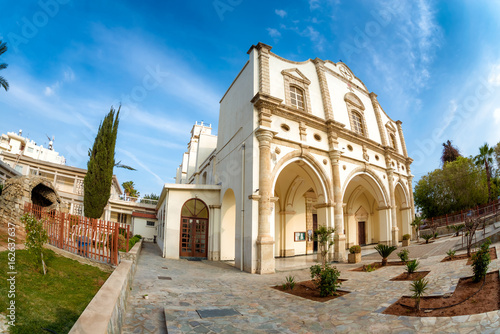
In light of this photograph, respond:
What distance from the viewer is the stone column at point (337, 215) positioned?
43.7 ft

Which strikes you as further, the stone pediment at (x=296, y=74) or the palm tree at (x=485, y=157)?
the palm tree at (x=485, y=157)

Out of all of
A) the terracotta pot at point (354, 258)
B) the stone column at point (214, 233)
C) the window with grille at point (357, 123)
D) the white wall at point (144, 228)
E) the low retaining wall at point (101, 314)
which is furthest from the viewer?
the white wall at point (144, 228)

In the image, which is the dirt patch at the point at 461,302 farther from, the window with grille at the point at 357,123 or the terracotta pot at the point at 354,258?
the window with grille at the point at 357,123

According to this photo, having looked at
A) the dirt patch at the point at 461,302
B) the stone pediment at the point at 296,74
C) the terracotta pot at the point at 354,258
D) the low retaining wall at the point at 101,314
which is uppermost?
the stone pediment at the point at 296,74

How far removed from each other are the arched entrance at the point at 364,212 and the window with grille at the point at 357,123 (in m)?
3.13

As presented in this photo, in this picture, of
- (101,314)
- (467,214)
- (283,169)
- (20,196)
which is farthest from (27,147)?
(467,214)

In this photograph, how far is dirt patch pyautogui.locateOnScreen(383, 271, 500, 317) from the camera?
4277 mm

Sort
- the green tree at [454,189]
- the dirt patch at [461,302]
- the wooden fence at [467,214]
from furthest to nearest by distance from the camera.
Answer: the green tree at [454,189]
the wooden fence at [467,214]
the dirt patch at [461,302]

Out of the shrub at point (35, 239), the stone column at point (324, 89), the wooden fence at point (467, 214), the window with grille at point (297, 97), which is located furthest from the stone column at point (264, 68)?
the wooden fence at point (467, 214)

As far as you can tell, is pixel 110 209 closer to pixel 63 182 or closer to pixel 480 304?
pixel 63 182

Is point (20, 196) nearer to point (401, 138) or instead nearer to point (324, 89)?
point (324, 89)

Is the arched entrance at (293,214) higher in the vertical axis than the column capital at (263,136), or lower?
lower

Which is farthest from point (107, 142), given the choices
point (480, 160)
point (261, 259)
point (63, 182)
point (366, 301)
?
point (480, 160)

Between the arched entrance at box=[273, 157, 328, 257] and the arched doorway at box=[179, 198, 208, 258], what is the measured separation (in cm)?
477
